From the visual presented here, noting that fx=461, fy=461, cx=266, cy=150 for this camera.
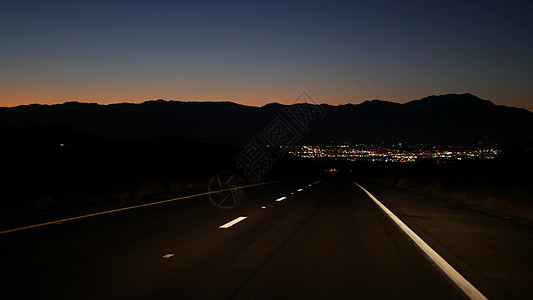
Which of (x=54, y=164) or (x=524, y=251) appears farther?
(x=54, y=164)

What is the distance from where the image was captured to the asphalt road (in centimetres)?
570

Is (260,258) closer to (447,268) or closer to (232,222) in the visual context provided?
(447,268)

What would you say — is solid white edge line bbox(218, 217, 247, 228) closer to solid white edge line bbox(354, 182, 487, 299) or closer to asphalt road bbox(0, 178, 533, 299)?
asphalt road bbox(0, 178, 533, 299)

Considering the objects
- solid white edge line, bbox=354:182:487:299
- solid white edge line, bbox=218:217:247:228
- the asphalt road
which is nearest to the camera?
solid white edge line, bbox=354:182:487:299

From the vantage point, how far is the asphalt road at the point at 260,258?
5.70 meters

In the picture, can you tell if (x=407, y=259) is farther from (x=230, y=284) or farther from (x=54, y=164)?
(x=54, y=164)

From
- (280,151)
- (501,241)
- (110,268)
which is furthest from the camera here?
(280,151)

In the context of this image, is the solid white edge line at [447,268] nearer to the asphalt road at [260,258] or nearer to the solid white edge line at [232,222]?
the asphalt road at [260,258]

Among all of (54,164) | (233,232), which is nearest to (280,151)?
(54,164)

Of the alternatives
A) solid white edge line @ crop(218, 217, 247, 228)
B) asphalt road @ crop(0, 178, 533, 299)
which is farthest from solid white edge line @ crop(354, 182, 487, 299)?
solid white edge line @ crop(218, 217, 247, 228)

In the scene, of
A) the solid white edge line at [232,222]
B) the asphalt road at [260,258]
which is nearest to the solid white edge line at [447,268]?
the asphalt road at [260,258]

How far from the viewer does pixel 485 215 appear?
13.7m

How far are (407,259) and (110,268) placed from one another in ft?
15.3

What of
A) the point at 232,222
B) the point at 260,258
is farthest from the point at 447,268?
the point at 232,222
